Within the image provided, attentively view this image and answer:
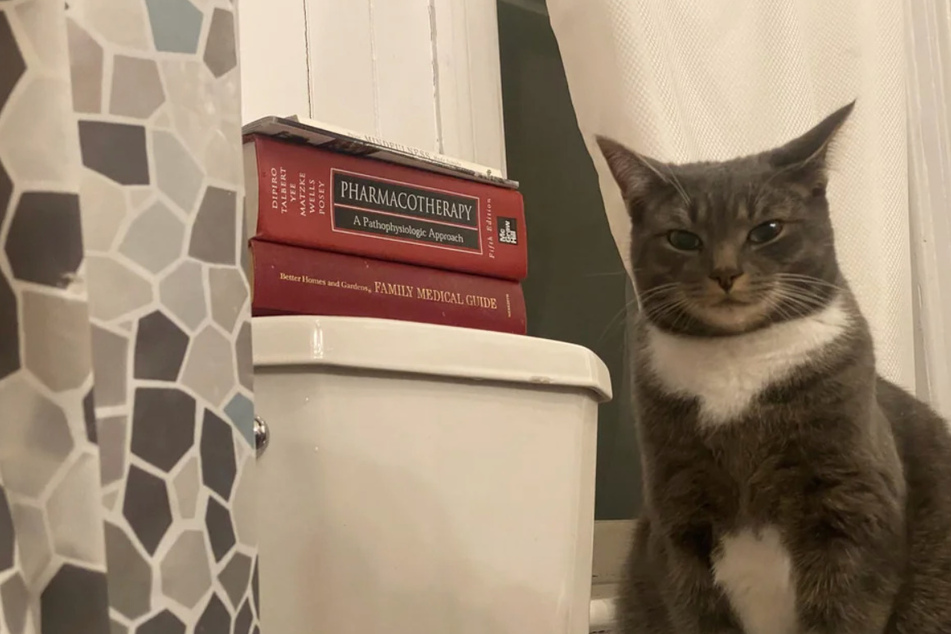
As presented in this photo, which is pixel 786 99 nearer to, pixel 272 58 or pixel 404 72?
pixel 404 72

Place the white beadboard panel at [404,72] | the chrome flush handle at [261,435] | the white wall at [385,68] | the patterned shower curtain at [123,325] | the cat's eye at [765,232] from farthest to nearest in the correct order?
the white beadboard panel at [404,72]
the white wall at [385,68]
the cat's eye at [765,232]
the chrome flush handle at [261,435]
the patterned shower curtain at [123,325]

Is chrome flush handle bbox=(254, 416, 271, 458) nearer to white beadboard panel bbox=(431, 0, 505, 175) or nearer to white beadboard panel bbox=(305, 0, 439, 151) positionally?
white beadboard panel bbox=(305, 0, 439, 151)

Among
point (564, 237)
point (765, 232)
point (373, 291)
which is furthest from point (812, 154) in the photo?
point (564, 237)

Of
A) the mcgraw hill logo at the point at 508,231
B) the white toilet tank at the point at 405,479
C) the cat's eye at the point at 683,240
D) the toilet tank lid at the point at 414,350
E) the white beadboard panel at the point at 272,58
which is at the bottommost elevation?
the white toilet tank at the point at 405,479

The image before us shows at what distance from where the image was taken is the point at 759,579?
2.60ft

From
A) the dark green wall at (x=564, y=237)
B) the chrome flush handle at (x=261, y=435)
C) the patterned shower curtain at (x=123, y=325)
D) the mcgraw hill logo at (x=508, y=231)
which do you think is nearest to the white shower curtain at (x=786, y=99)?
the mcgraw hill logo at (x=508, y=231)

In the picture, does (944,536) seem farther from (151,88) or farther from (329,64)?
(329,64)

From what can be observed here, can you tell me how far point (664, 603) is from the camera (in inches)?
33.8

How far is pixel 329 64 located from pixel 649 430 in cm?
63

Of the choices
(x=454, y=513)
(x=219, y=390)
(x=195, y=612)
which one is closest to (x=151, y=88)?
(x=219, y=390)

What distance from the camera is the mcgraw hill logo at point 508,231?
969mm

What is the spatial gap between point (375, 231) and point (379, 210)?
2cm

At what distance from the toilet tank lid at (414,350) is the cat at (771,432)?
0.10 meters

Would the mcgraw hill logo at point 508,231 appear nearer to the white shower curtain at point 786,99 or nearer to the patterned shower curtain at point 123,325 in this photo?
the white shower curtain at point 786,99
